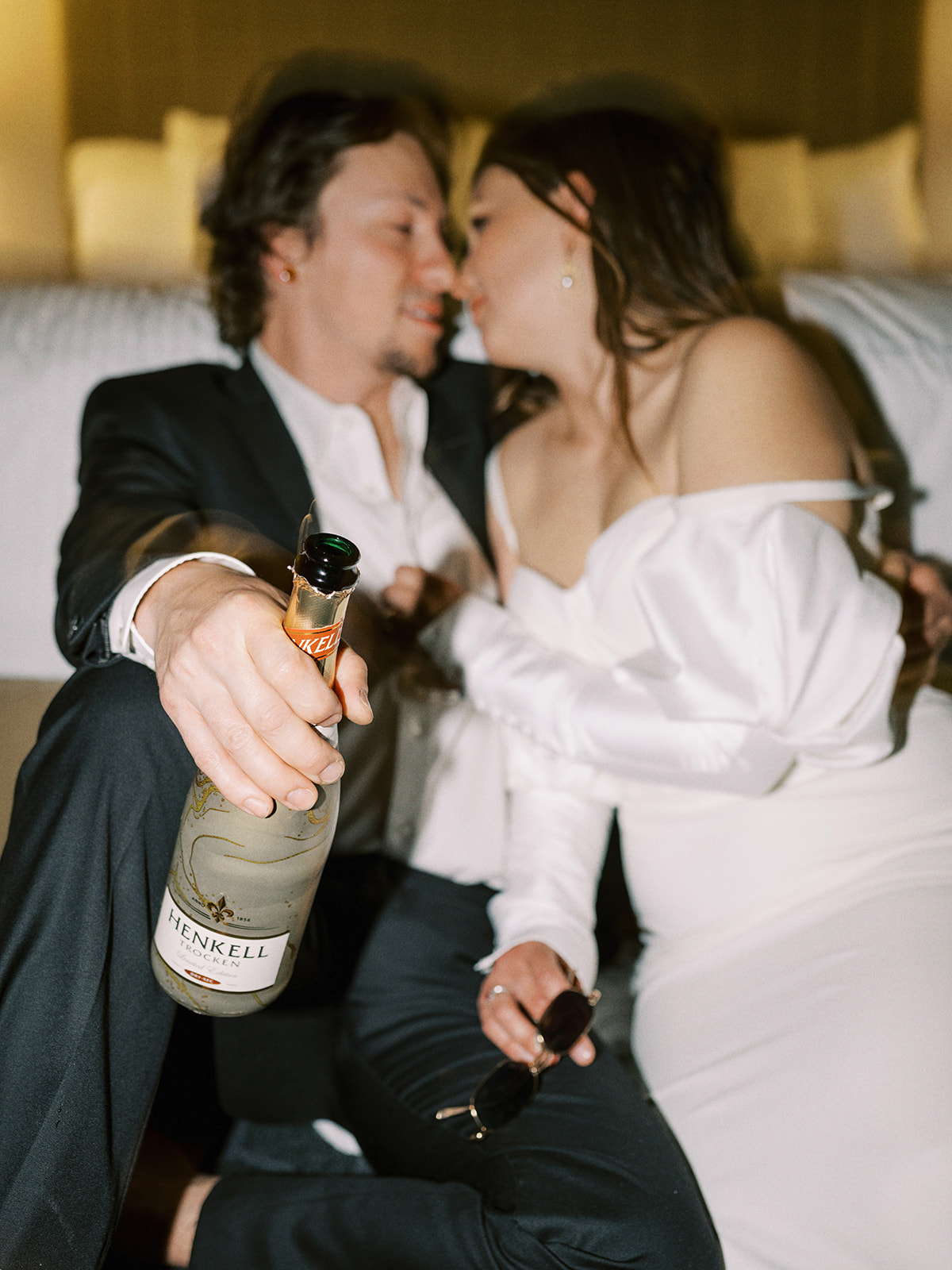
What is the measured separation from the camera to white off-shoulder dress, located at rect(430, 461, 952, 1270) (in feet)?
2.59

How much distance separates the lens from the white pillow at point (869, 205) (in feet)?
8.87

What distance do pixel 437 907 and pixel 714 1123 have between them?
389 millimetres

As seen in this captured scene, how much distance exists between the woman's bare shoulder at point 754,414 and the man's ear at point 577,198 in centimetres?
25

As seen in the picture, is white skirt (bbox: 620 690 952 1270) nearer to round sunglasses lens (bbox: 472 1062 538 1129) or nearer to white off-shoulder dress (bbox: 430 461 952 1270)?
white off-shoulder dress (bbox: 430 461 952 1270)

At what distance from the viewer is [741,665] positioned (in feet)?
2.97

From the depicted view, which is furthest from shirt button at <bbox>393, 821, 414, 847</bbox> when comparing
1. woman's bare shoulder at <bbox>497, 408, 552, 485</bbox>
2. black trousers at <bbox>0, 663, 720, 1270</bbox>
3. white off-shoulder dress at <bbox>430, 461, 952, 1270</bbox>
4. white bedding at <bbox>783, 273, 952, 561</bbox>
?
white bedding at <bbox>783, 273, 952, 561</bbox>

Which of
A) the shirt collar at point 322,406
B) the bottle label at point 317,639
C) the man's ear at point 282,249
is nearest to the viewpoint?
the bottle label at point 317,639

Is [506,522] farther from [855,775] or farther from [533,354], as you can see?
[855,775]

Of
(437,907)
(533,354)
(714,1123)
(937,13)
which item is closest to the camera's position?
(714,1123)

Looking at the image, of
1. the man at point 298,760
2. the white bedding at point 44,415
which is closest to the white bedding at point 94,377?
the white bedding at point 44,415

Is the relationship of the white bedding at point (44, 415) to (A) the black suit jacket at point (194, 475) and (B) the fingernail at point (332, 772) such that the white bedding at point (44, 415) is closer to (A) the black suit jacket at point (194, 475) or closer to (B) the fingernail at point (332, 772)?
(A) the black suit jacket at point (194, 475)

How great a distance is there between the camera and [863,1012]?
836 millimetres

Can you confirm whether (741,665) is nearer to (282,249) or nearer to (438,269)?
(438,269)

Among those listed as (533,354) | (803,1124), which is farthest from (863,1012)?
(533,354)
